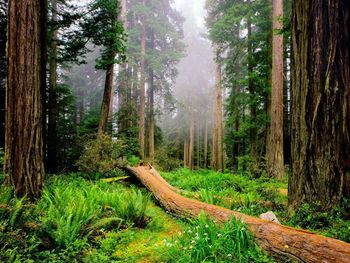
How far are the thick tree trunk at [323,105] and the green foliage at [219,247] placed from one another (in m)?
1.79

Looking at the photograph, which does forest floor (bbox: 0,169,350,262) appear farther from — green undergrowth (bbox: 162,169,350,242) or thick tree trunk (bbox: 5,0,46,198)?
thick tree trunk (bbox: 5,0,46,198)

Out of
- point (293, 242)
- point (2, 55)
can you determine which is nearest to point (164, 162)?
point (2, 55)

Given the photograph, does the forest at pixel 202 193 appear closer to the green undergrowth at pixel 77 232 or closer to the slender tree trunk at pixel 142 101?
the green undergrowth at pixel 77 232

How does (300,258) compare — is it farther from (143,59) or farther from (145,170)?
(143,59)

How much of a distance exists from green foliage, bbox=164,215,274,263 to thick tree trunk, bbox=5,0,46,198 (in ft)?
12.9

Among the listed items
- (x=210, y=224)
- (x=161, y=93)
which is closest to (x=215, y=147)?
(x=161, y=93)

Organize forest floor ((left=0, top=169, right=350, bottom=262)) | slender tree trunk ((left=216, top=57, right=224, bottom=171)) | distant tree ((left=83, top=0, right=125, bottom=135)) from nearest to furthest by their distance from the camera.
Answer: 1. forest floor ((left=0, top=169, right=350, bottom=262))
2. distant tree ((left=83, top=0, right=125, bottom=135))
3. slender tree trunk ((left=216, top=57, right=224, bottom=171))

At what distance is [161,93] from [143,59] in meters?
3.71

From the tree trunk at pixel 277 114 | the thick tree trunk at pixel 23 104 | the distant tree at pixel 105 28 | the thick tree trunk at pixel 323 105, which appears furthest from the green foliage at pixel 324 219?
the distant tree at pixel 105 28

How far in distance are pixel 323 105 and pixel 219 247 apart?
3.04 m

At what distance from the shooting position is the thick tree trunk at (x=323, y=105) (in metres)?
4.36

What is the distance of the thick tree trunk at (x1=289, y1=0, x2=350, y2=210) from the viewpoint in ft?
14.3

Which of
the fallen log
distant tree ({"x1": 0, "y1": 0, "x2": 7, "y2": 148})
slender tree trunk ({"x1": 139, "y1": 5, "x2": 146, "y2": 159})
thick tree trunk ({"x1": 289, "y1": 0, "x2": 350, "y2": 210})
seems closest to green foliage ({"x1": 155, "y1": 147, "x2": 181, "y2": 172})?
slender tree trunk ({"x1": 139, "y1": 5, "x2": 146, "y2": 159})

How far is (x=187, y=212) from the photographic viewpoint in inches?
217
